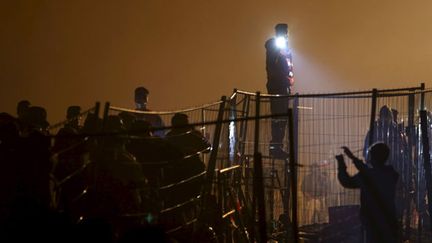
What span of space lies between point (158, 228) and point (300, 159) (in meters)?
4.96

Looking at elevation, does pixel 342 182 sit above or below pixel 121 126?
below

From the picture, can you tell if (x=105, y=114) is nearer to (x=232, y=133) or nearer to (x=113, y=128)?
(x=113, y=128)

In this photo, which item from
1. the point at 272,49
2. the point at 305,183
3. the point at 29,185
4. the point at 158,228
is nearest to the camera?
the point at 158,228

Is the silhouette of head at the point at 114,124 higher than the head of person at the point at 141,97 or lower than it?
lower

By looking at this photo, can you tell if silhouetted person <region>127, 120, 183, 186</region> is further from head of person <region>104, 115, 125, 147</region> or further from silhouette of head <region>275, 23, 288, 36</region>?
silhouette of head <region>275, 23, 288, 36</region>

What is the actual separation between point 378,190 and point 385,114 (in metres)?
2.26

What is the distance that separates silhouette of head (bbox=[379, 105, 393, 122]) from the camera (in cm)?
952

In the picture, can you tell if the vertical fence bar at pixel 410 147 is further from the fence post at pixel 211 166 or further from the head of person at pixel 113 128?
the head of person at pixel 113 128

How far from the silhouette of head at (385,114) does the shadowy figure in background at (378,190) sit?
1980 millimetres

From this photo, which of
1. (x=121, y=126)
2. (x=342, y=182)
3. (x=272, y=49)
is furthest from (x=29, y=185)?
(x=272, y=49)

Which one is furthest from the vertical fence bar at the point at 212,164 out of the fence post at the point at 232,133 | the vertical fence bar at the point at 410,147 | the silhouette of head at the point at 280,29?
the silhouette of head at the point at 280,29

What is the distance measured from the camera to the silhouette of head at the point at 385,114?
9.52 metres

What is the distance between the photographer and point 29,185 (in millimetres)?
6047

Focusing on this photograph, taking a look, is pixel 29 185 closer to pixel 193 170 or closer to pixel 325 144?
pixel 193 170
